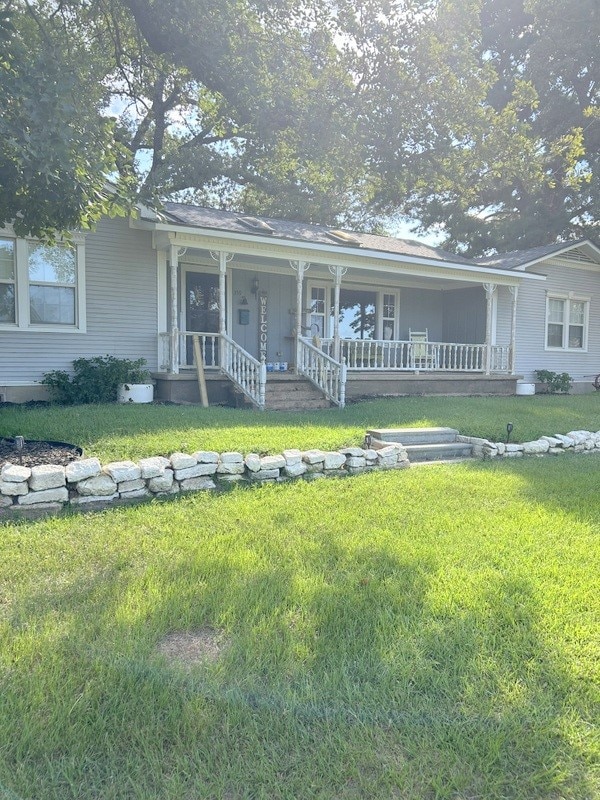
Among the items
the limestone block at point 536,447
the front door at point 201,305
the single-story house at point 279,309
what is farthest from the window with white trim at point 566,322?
the front door at point 201,305

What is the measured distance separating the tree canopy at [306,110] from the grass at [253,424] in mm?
2336

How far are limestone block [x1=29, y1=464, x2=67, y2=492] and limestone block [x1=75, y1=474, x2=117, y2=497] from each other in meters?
0.15

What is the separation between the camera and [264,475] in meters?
5.32

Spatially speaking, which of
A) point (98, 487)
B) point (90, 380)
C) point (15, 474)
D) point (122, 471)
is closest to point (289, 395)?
point (90, 380)

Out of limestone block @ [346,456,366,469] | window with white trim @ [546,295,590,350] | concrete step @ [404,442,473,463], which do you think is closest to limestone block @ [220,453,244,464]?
limestone block @ [346,456,366,469]

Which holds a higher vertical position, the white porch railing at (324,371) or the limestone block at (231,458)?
the white porch railing at (324,371)

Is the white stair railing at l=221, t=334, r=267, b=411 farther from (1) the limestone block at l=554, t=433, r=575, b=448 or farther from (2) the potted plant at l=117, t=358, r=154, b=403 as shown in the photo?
(1) the limestone block at l=554, t=433, r=575, b=448

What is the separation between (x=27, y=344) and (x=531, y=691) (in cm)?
936

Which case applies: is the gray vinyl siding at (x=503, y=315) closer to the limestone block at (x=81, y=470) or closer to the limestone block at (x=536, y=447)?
the limestone block at (x=536, y=447)

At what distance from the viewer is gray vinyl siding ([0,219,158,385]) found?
9.30 m

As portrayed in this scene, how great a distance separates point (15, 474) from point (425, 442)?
16.3 feet

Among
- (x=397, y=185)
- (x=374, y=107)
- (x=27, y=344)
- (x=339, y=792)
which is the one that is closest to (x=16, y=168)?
(x=27, y=344)

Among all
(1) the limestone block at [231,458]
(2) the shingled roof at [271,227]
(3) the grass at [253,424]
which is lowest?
(1) the limestone block at [231,458]

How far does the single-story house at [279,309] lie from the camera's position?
31.0 ft
